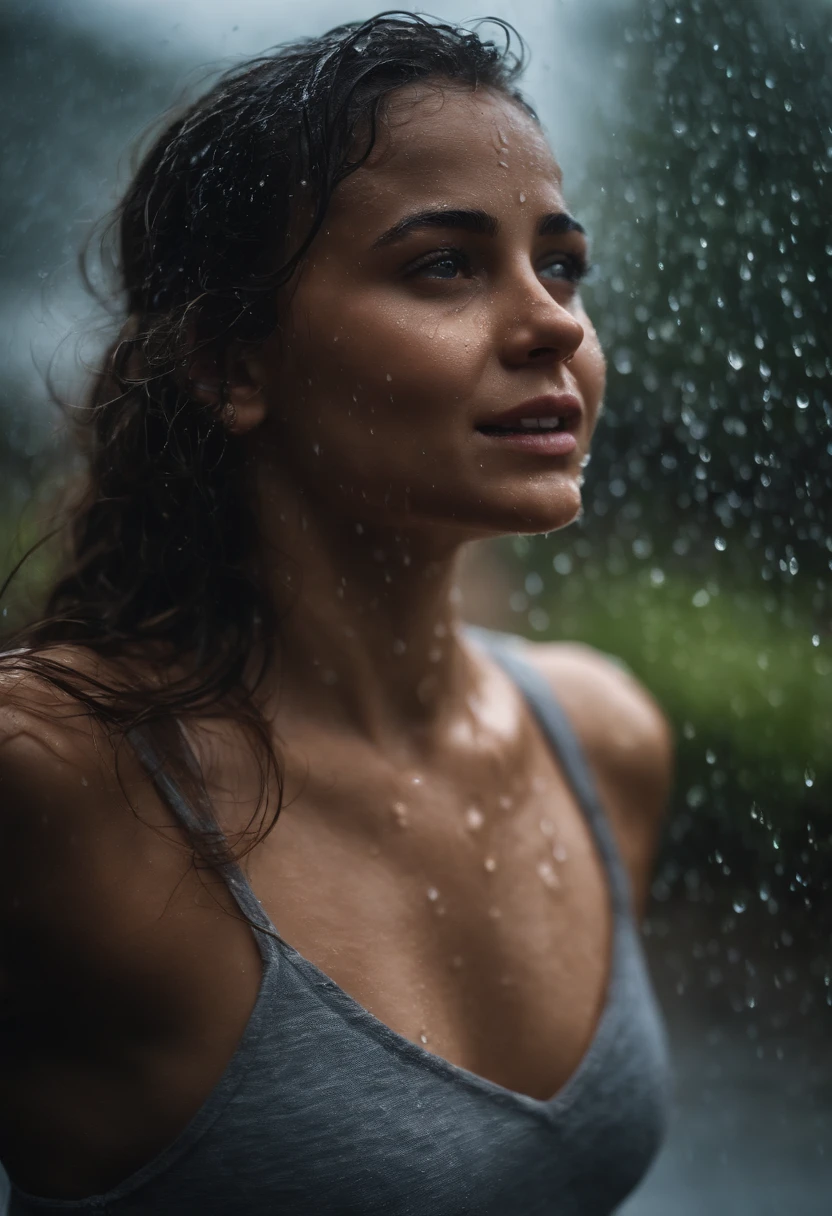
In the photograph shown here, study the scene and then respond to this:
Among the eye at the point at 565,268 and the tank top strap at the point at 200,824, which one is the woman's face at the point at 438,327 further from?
the tank top strap at the point at 200,824

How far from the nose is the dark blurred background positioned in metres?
0.42

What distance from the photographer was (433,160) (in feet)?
4.09

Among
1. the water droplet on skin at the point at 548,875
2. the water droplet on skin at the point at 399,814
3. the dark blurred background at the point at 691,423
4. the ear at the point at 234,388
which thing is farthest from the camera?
the dark blurred background at the point at 691,423

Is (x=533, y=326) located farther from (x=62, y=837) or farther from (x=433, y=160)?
(x=62, y=837)

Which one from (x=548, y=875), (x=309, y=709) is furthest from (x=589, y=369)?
(x=548, y=875)

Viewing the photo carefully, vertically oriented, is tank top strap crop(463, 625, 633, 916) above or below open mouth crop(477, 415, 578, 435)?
below

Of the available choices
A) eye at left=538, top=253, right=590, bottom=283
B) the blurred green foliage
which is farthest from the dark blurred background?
eye at left=538, top=253, right=590, bottom=283

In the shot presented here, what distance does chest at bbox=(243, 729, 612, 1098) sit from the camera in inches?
51.2

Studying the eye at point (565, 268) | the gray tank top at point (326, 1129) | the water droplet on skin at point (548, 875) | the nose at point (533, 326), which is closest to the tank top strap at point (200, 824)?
the gray tank top at point (326, 1129)

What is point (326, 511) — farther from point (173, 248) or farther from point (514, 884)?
point (514, 884)

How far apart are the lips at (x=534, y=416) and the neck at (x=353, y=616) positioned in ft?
0.62

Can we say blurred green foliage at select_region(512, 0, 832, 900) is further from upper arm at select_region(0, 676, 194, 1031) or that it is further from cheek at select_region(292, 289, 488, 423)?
upper arm at select_region(0, 676, 194, 1031)

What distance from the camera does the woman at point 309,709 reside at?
1188mm

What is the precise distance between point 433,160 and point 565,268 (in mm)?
239
